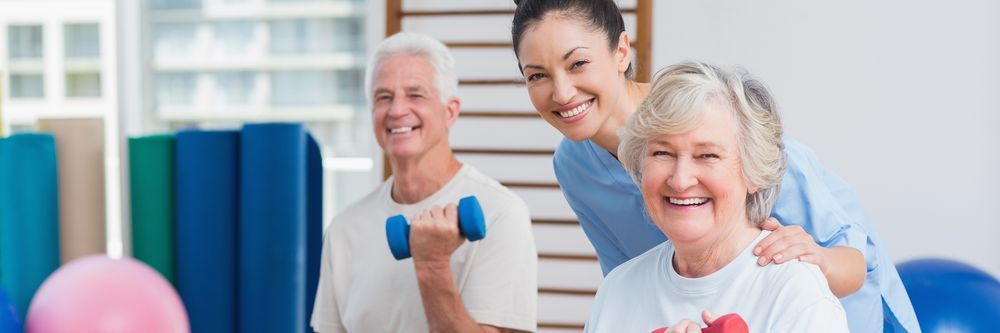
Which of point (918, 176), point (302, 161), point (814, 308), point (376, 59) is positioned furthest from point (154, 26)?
point (814, 308)

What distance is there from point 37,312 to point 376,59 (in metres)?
1.06

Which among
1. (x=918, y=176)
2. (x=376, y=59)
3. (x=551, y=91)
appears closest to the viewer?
(x=551, y=91)

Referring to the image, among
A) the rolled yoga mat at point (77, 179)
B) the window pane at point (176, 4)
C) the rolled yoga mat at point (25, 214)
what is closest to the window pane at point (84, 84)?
the window pane at point (176, 4)

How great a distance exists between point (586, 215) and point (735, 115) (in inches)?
25.5

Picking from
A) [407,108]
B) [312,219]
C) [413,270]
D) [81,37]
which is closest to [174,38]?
[81,37]

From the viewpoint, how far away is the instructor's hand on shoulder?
5.80 ft

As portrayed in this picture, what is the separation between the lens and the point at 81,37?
355cm

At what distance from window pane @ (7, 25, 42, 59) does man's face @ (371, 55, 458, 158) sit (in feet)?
6.79

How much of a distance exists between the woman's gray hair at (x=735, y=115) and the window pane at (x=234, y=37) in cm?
242

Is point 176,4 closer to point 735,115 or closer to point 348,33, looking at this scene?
point 348,33

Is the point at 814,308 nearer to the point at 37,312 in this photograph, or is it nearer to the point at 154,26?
the point at 37,312

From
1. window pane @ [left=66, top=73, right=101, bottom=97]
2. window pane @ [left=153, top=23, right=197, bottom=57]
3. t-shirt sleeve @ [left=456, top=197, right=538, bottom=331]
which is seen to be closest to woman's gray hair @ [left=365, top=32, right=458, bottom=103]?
t-shirt sleeve @ [left=456, top=197, right=538, bottom=331]

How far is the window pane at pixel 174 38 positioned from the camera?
3527 mm

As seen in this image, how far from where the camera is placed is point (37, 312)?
7.67ft
